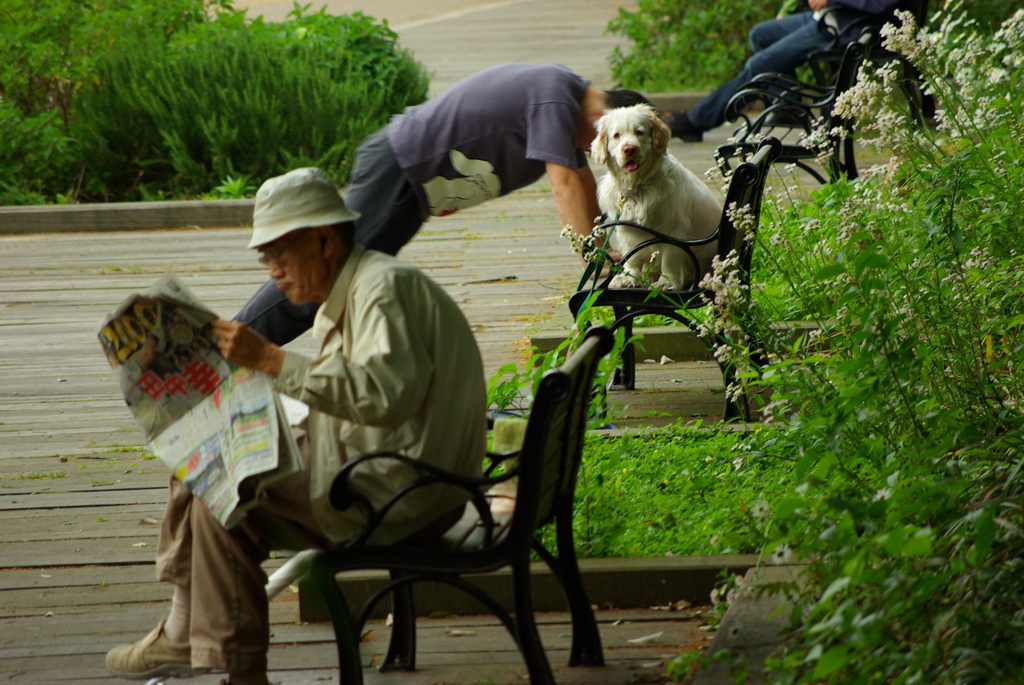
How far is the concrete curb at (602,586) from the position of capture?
3.57 m

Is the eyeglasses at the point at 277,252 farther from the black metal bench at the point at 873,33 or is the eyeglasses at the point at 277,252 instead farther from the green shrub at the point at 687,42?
the green shrub at the point at 687,42

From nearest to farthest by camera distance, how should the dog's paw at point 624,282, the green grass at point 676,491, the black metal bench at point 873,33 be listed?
the green grass at point 676,491 → the dog's paw at point 624,282 → the black metal bench at point 873,33

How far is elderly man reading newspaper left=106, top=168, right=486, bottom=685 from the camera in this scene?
9.20 ft

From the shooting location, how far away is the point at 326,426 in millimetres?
2953

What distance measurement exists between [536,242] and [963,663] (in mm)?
6955

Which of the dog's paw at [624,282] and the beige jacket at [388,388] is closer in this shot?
the beige jacket at [388,388]

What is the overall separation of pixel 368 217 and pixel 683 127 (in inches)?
278

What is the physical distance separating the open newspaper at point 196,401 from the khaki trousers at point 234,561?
0.32ft

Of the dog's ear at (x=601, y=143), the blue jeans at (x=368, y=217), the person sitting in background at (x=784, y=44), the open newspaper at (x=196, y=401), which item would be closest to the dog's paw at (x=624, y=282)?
the dog's ear at (x=601, y=143)

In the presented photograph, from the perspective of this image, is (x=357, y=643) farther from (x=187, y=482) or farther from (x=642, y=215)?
(x=642, y=215)

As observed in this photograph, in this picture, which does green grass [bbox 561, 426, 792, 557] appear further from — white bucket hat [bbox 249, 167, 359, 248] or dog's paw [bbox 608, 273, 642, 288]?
white bucket hat [bbox 249, 167, 359, 248]

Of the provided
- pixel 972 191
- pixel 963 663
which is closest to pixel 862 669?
pixel 963 663

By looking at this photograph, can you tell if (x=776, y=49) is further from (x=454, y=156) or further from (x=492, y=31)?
(x=492, y=31)

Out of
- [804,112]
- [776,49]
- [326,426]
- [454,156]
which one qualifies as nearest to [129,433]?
[454,156]
